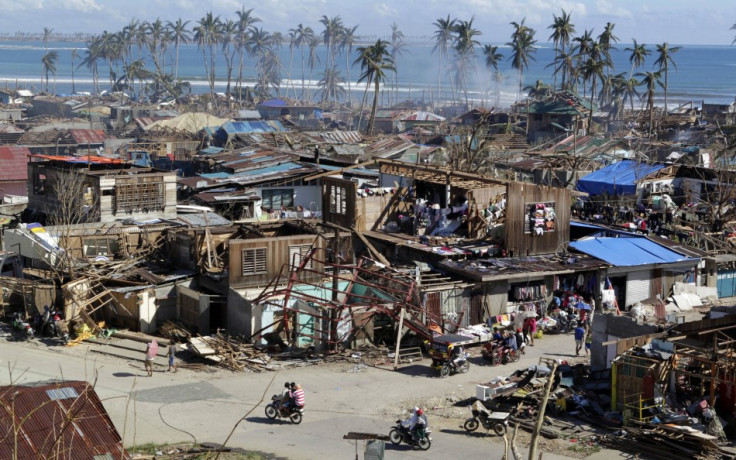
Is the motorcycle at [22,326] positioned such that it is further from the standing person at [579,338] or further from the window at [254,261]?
the standing person at [579,338]

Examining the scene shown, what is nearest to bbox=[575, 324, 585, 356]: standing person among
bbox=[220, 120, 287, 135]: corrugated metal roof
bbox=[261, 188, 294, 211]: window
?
bbox=[261, 188, 294, 211]: window

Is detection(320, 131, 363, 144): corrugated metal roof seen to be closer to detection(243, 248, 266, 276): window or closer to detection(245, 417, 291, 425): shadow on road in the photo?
detection(243, 248, 266, 276): window

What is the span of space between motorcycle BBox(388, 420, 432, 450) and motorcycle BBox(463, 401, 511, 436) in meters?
1.33

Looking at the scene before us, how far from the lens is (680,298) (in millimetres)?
30438

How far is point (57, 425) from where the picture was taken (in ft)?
50.1

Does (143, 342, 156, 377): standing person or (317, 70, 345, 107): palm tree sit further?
(317, 70, 345, 107): palm tree

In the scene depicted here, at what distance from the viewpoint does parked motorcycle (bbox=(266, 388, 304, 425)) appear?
21312 millimetres

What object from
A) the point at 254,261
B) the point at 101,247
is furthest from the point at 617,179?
the point at 101,247

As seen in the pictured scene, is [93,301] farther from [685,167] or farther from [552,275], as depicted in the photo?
[685,167]

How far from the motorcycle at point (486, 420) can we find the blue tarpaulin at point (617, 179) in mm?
23120

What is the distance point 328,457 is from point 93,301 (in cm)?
1184

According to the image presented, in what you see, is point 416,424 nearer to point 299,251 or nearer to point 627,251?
point 299,251

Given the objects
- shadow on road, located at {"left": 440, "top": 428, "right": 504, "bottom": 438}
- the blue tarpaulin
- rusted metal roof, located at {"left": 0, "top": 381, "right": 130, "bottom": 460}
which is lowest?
shadow on road, located at {"left": 440, "top": 428, "right": 504, "bottom": 438}

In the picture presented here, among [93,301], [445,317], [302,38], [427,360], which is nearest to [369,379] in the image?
[427,360]
